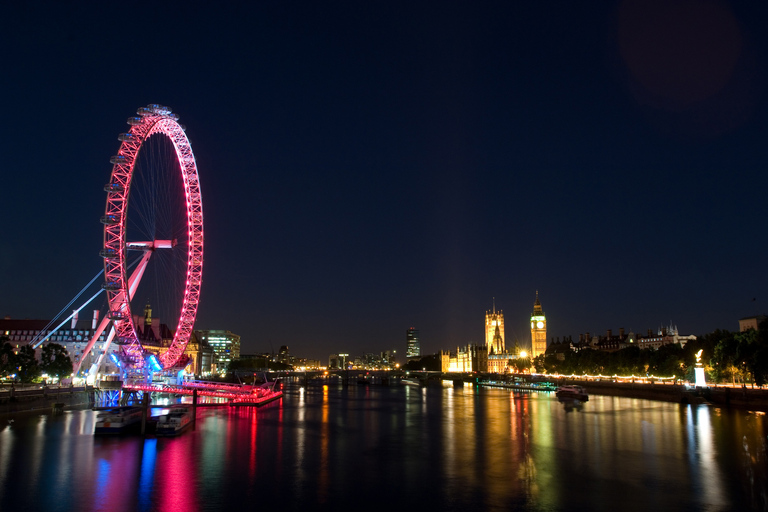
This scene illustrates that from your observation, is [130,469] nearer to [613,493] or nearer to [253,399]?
[613,493]

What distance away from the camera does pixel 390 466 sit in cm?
3042

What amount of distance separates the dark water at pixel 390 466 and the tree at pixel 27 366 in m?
16.7

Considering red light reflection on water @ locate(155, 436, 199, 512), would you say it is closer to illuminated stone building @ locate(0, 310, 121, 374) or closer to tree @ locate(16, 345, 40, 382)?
tree @ locate(16, 345, 40, 382)

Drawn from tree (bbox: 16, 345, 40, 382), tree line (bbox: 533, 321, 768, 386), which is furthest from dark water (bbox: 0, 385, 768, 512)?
tree (bbox: 16, 345, 40, 382)

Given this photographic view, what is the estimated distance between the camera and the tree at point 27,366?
204 feet

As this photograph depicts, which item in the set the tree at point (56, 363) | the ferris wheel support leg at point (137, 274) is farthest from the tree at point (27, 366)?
the ferris wheel support leg at point (137, 274)

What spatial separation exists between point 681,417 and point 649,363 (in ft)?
142

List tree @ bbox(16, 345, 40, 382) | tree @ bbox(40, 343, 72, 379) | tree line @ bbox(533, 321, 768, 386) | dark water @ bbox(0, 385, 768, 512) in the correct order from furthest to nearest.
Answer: tree @ bbox(40, 343, 72, 379), tree @ bbox(16, 345, 40, 382), tree line @ bbox(533, 321, 768, 386), dark water @ bbox(0, 385, 768, 512)

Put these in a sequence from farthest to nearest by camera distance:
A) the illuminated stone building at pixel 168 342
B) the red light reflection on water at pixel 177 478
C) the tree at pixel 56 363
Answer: the illuminated stone building at pixel 168 342 < the tree at pixel 56 363 < the red light reflection on water at pixel 177 478

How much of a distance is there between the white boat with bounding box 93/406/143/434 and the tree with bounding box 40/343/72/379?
3236 centimetres

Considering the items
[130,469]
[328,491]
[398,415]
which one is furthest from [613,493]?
[398,415]

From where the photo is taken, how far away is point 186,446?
1377 inches

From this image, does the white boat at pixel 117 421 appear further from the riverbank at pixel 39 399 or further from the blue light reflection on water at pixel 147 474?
the riverbank at pixel 39 399

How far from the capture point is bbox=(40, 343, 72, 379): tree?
68000 millimetres
